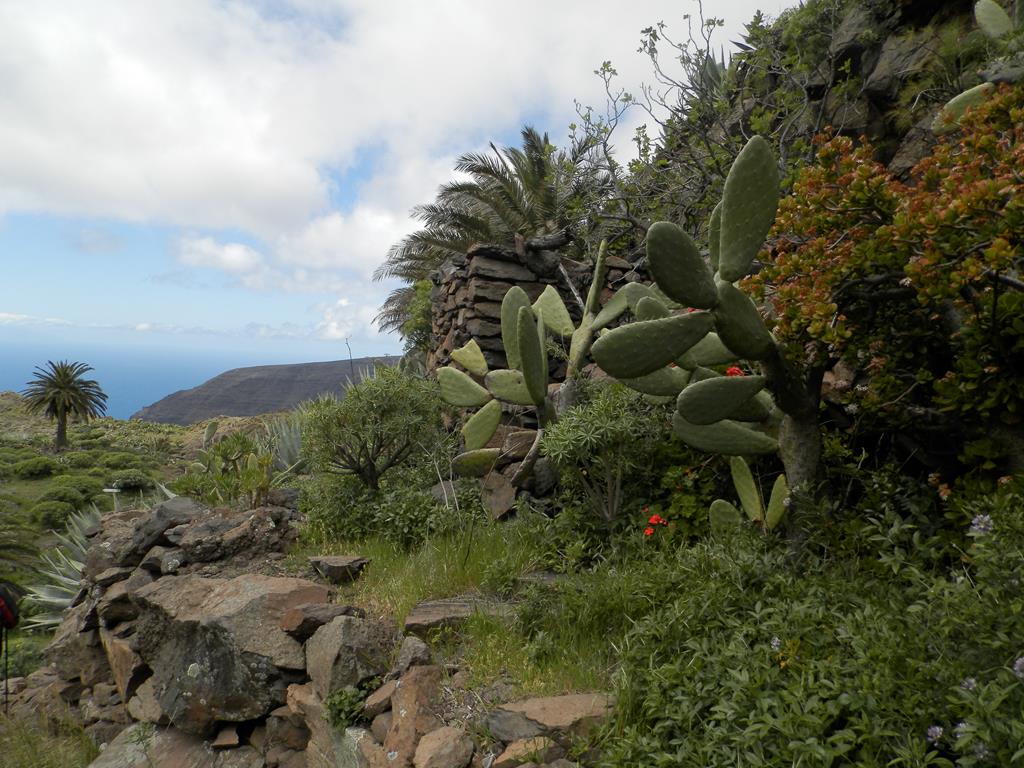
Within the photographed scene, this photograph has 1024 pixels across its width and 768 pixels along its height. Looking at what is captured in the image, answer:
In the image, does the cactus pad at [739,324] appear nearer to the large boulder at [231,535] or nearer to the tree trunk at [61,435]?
the large boulder at [231,535]

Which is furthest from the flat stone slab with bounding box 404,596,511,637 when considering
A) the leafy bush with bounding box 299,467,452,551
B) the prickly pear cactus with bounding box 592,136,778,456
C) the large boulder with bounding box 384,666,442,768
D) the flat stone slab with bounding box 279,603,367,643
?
the prickly pear cactus with bounding box 592,136,778,456

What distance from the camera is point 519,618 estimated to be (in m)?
3.71

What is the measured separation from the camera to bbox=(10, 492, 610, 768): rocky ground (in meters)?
3.08

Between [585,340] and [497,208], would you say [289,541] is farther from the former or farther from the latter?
[497,208]

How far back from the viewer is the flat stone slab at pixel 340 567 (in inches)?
199

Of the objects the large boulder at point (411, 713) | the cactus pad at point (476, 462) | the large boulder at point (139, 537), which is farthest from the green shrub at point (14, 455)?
the large boulder at point (411, 713)

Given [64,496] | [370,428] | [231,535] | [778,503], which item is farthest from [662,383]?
[64,496]

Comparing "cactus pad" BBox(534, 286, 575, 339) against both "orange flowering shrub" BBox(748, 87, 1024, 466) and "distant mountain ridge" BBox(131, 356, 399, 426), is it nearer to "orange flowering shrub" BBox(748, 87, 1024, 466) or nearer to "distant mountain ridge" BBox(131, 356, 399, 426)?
"orange flowering shrub" BBox(748, 87, 1024, 466)

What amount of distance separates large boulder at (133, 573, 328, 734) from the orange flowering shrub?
3.67 m

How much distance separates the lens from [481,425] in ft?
19.6

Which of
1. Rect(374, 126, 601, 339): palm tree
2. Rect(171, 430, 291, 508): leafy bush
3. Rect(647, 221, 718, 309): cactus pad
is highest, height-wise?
Rect(374, 126, 601, 339): palm tree

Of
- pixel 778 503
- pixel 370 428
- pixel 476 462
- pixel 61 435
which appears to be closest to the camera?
pixel 778 503

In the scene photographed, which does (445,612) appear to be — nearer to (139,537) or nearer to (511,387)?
(511,387)

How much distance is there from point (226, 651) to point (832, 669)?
366 centimetres
